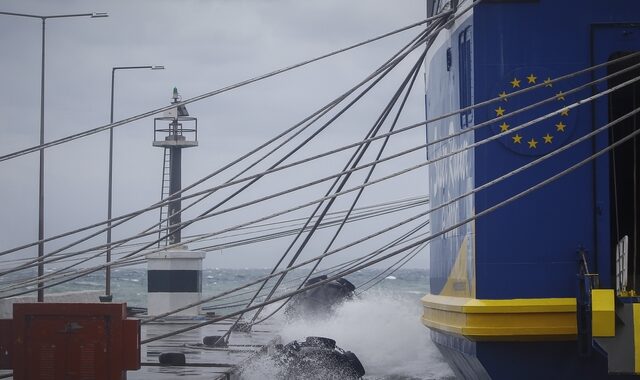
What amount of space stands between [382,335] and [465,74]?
14.8 m

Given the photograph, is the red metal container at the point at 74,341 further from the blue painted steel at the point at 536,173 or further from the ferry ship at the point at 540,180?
the blue painted steel at the point at 536,173

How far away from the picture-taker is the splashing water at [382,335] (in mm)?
20672

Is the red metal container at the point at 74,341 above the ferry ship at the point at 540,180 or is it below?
below

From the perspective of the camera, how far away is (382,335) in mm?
25734

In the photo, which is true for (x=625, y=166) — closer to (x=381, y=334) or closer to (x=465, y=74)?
(x=465, y=74)

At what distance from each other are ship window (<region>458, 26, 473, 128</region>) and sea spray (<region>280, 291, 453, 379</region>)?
832cm

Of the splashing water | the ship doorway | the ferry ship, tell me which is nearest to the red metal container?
the ferry ship

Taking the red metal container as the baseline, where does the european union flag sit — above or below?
above

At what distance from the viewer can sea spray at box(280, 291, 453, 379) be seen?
20703 millimetres

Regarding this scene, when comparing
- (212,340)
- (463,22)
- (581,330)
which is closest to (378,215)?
(212,340)

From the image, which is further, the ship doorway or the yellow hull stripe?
the ship doorway

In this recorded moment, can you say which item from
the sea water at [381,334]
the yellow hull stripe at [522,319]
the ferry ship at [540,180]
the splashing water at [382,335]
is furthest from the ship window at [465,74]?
the splashing water at [382,335]

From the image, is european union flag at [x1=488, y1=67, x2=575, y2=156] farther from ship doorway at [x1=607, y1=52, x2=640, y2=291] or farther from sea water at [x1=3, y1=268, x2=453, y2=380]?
sea water at [x1=3, y1=268, x2=453, y2=380]

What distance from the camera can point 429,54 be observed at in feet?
49.3
